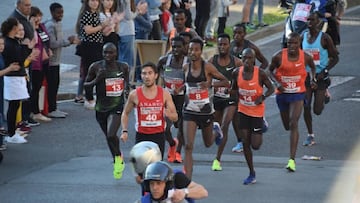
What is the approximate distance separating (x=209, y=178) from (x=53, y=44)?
4.83m

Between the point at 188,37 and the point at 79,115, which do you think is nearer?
the point at 188,37

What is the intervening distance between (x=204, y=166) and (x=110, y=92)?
1.64m

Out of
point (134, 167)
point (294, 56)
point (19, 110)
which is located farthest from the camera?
point (19, 110)

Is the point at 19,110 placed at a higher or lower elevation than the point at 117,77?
lower

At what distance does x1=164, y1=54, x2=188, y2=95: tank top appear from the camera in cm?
1293

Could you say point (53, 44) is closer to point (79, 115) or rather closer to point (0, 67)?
point (79, 115)

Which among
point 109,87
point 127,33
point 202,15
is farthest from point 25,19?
point 202,15

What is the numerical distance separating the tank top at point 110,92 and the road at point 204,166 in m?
0.85

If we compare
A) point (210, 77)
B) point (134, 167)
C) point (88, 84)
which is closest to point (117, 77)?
point (88, 84)

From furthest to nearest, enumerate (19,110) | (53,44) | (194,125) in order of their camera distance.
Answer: (53,44), (19,110), (194,125)

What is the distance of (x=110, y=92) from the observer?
42.0 ft

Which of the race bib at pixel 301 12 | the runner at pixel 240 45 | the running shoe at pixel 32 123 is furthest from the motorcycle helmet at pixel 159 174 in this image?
the race bib at pixel 301 12

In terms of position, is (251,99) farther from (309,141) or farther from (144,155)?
(144,155)

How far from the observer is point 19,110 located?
1448 centimetres
